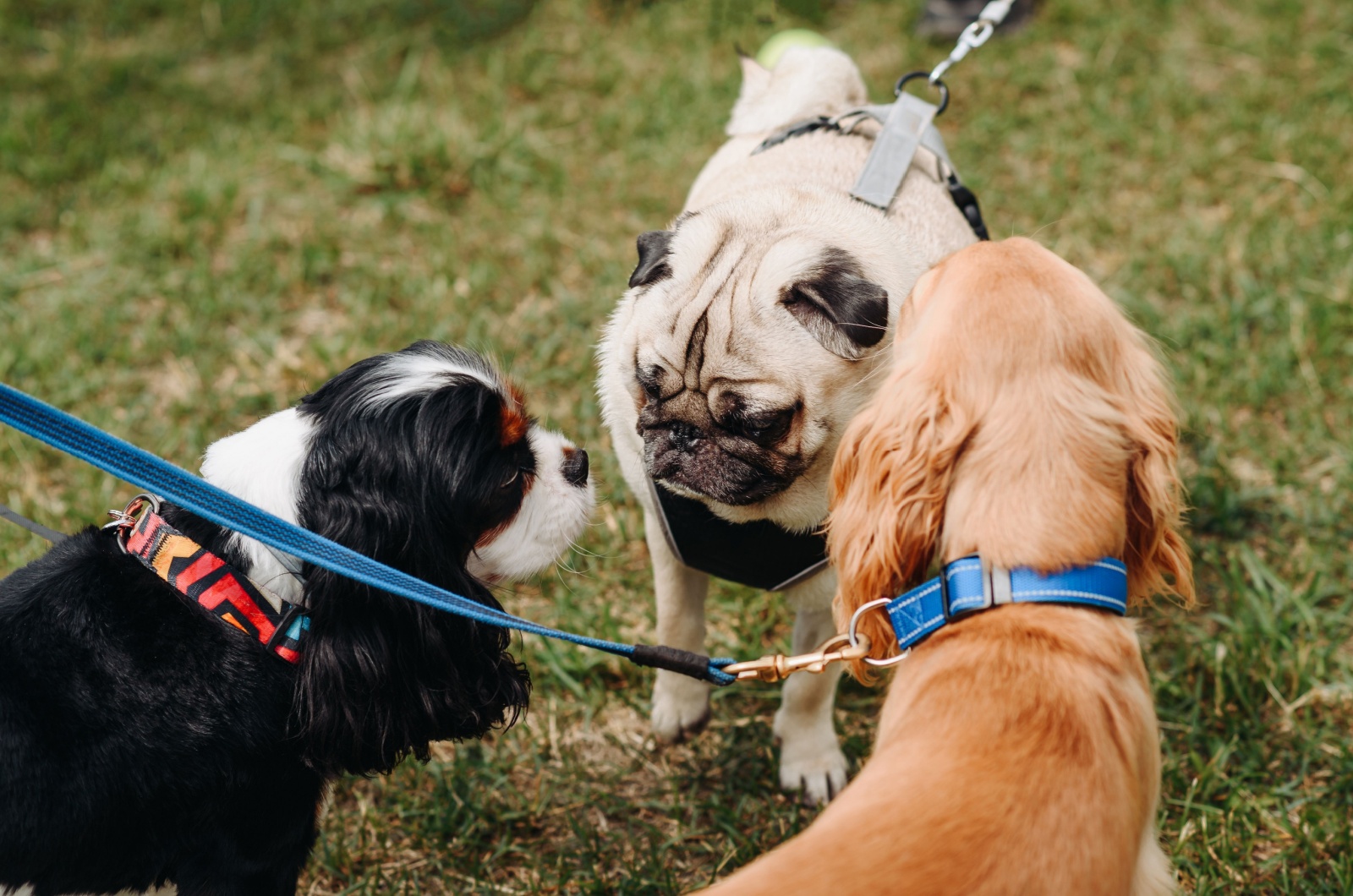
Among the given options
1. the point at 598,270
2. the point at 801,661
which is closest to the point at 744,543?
the point at 801,661

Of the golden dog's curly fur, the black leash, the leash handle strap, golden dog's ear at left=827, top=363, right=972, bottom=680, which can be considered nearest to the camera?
the golden dog's curly fur

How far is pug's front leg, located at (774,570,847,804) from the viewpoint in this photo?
9.10 feet

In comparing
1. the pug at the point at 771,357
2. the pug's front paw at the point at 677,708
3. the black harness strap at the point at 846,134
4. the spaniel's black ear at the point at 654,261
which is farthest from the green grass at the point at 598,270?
the black harness strap at the point at 846,134

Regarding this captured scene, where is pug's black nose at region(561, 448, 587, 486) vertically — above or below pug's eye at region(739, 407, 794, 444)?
below

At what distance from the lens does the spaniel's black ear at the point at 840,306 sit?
2.21 metres

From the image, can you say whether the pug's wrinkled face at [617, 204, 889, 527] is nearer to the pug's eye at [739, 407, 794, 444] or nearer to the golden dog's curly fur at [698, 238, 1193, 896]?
the pug's eye at [739, 407, 794, 444]

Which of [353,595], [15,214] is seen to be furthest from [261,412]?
[353,595]

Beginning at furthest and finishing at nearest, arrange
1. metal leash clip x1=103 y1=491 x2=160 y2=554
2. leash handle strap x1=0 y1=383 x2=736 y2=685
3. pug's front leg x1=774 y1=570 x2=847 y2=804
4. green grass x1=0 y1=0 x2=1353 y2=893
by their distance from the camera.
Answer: green grass x1=0 y1=0 x2=1353 y2=893, pug's front leg x1=774 y1=570 x2=847 y2=804, metal leash clip x1=103 y1=491 x2=160 y2=554, leash handle strap x1=0 y1=383 x2=736 y2=685

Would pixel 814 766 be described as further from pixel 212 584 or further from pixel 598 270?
pixel 598 270

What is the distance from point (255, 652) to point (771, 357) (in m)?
1.24

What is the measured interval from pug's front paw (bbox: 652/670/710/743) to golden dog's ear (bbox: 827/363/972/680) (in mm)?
1118

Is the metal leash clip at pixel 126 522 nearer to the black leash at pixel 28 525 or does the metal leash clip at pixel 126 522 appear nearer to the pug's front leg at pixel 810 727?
the black leash at pixel 28 525

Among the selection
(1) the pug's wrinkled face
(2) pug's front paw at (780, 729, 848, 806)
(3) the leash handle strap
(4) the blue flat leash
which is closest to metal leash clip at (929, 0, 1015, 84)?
(1) the pug's wrinkled face

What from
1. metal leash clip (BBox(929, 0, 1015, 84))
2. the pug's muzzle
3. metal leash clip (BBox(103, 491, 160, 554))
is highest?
metal leash clip (BBox(929, 0, 1015, 84))
